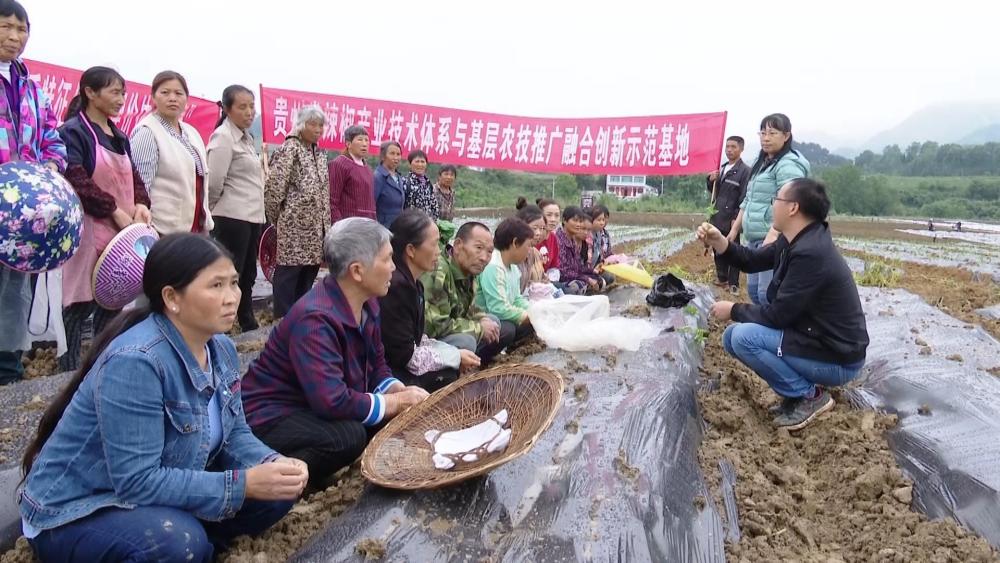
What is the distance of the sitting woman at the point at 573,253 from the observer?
19.3 feet

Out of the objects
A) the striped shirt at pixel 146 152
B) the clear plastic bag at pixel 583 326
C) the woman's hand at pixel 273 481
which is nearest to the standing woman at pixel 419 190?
the clear plastic bag at pixel 583 326

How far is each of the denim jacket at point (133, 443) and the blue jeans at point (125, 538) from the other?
3cm

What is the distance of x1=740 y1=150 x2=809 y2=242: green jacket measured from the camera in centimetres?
514

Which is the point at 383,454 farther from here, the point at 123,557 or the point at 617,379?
the point at 617,379

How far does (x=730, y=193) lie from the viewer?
7.08 meters

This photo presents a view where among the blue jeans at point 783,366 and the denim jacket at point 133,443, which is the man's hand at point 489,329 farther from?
the denim jacket at point 133,443

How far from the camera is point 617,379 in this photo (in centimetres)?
326

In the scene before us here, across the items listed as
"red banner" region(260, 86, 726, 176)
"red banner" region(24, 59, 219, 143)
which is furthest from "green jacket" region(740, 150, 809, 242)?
"red banner" region(24, 59, 219, 143)

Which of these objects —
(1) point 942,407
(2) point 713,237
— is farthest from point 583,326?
(1) point 942,407

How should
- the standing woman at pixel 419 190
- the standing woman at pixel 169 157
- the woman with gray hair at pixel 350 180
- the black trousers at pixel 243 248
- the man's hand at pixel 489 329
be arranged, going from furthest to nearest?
the standing woman at pixel 419 190
the woman with gray hair at pixel 350 180
the black trousers at pixel 243 248
the man's hand at pixel 489 329
the standing woman at pixel 169 157

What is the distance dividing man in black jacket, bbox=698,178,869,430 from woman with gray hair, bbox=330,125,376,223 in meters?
3.06

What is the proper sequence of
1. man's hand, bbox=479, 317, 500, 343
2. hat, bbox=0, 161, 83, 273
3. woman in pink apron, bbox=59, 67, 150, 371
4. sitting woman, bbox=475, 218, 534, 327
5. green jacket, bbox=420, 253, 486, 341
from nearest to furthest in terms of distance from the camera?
hat, bbox=0, 161, 83, 273 → woman in pink apron, bbox=59, 67, 150, 371 → green jacket, bbox=420, 253, 486, 341 → man's hand, bbox=479, 317, 500, 343 → sitting woman, bbox=475, 218, 534, 327

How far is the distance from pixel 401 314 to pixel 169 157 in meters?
1.89

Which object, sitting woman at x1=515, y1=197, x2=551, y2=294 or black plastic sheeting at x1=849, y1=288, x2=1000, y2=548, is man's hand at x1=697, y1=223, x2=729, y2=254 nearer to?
black plastic sheeting at x1=849, y1=288, x2=1000, y2=548
